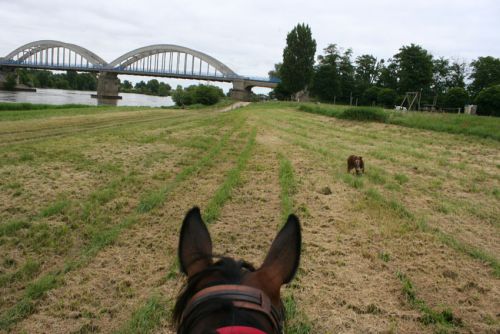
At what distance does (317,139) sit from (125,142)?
28.4 feet

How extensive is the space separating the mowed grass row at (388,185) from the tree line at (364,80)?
42.0 meters

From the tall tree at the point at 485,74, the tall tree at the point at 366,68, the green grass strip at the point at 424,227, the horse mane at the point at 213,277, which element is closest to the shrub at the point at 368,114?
the green grass strip at the point at 424,227

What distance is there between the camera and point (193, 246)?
1.86 metres

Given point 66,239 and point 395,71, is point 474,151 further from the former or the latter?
point 395,71

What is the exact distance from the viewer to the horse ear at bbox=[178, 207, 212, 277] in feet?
5.96

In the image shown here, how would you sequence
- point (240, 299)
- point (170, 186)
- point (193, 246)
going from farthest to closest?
point (170, 186) → point (193, 246) → point (240, 299)

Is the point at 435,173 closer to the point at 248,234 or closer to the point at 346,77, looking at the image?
the point at 248,234

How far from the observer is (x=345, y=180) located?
8.62 meters

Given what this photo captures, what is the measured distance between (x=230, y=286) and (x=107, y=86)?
97.4 m

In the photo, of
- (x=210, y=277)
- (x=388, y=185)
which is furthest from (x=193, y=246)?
(x=388, y=185)

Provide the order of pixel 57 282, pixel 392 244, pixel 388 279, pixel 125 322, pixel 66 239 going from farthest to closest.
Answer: pixel 392 244, pixel 66 239, pixel 388 279, pixel 57 282, pixel 125 322

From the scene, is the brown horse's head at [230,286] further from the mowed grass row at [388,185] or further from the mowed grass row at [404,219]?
the mowed grass row at [388,185]

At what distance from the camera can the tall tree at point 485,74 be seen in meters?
53.8

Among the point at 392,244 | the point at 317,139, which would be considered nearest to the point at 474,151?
the point at 317,139
